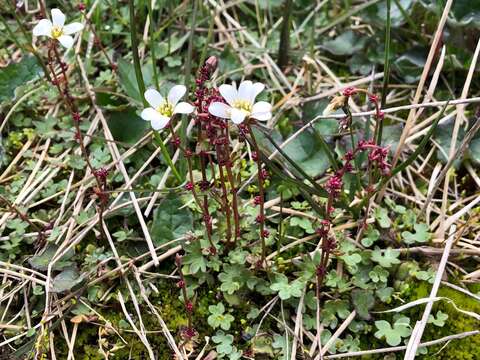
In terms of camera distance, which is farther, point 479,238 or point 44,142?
point 44,142

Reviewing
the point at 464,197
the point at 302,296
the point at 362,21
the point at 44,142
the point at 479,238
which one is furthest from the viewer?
the point at 362,21

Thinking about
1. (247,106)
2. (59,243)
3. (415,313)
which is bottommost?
(415,313)

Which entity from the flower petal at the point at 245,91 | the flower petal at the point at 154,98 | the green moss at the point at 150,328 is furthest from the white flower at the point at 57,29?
the green moss at the point at 150,328

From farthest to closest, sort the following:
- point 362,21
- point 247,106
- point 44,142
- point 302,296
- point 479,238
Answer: point 362,21, point 44,142, point 479,238, point 302,296, point 247,106

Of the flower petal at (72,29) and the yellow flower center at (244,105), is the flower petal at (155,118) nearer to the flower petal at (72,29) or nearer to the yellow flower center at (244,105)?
the yellow flower center at (244,105)

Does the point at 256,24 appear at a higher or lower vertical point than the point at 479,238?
higher

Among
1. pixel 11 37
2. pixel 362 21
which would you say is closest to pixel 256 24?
pixel 362 21

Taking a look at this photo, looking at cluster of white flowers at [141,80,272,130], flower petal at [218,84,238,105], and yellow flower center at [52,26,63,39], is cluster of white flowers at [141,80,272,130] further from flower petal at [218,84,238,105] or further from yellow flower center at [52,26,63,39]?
yellow flower center at [52,26,63,39]

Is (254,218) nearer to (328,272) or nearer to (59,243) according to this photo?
(328,272)
